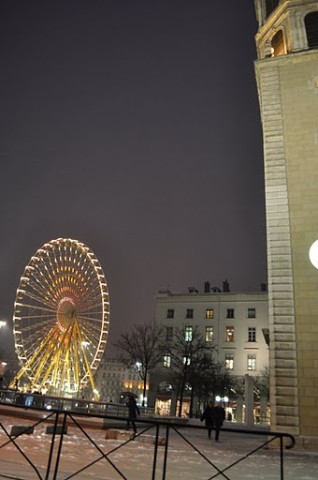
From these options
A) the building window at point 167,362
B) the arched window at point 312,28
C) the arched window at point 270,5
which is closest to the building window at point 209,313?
the building window at point 167,362

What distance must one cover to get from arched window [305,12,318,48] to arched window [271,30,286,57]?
55.4 inches

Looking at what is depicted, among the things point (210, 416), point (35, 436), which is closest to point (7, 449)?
point (35, 436)

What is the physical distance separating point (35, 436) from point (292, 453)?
29.1 ft

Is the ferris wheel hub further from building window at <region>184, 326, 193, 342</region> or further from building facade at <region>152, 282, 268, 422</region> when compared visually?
building window at <region>184, 326, 193, 342</region>

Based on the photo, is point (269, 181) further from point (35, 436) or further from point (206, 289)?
point (206, 289)

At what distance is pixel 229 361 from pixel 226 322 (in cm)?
566

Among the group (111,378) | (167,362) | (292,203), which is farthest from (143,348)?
(111,378)

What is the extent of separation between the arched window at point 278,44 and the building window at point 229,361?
4446 centimetres

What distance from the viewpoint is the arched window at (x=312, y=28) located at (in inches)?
851

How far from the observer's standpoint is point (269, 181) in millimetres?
19156

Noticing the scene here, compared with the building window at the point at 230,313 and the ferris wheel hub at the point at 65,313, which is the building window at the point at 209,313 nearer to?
the building window at the point at 230,313

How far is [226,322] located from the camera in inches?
2402

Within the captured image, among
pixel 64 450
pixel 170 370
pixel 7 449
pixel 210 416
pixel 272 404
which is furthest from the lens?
pixel 170 370

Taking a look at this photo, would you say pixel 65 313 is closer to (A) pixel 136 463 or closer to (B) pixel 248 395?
(B) pixel 248 395
